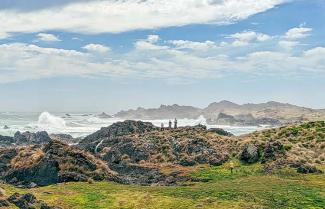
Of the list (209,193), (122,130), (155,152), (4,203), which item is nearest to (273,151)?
(155,152)

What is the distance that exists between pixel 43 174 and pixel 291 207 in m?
32.3

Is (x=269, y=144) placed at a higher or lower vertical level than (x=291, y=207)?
higher

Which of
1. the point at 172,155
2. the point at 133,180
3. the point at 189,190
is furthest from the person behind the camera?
the point at 172,155

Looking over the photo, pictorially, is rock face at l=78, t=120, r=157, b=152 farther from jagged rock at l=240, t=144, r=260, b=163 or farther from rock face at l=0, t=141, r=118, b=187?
jagged rock at l=240, t=144, r=260, b=163

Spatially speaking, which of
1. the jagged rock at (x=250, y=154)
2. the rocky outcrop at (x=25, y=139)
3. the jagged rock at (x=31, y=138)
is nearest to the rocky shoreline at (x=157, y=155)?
the jagged rock at (x=250, y=154)

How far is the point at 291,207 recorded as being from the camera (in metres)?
40.6

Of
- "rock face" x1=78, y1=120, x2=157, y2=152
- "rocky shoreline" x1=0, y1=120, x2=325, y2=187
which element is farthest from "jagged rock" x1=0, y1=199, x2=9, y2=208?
"rock face" x1=78, y1=120, x2=157, y2=152

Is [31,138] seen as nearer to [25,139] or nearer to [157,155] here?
[25,139]

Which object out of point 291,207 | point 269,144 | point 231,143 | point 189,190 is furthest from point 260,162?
point 291,207

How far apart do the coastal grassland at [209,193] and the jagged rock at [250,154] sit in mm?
5978

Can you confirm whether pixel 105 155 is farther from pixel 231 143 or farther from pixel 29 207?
pixel 29 207

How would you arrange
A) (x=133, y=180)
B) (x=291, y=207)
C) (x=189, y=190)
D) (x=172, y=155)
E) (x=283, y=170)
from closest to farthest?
(x=291, y=207)
(x=189, y=190)
(x=283, y=170)
(x=133, y=180)
(x=172, y=155)

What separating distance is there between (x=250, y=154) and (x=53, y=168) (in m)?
27.4

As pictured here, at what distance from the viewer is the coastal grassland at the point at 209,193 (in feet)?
139
